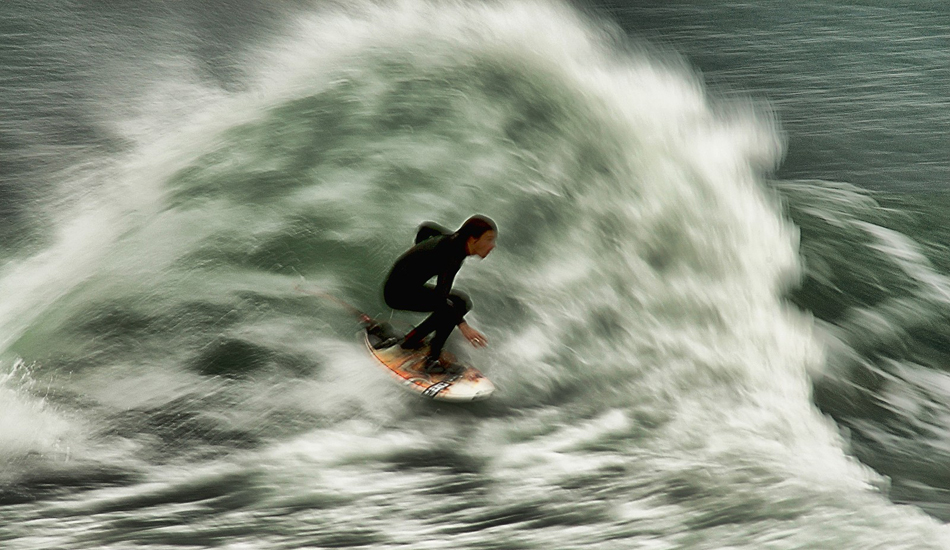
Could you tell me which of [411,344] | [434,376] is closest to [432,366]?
[434,376]

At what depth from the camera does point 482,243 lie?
4230mm

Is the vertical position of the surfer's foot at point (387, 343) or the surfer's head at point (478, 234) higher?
the surfer's head at point (478, 234)

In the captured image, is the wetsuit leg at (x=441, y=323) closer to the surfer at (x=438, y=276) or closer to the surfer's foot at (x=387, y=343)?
the surfer at (x=438, y=276)

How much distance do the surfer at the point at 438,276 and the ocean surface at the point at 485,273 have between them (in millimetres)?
496

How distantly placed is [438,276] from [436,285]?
0.45 feet

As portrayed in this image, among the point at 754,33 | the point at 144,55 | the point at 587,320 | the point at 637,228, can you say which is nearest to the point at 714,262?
the point at 637,228

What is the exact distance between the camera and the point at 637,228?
6.49 meters

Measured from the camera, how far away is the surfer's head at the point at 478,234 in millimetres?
4184

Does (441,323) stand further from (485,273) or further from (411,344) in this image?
(485,273)

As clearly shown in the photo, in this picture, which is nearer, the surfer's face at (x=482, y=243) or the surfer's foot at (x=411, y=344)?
the surfer's face at (x=482, y=243)

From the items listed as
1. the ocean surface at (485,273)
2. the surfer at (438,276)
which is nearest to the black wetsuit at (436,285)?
the surfer at (438,276)

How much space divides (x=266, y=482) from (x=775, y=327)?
364 cm

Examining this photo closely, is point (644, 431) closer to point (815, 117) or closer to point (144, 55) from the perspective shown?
point (815, 117)

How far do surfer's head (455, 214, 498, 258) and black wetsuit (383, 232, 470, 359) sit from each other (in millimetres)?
37
